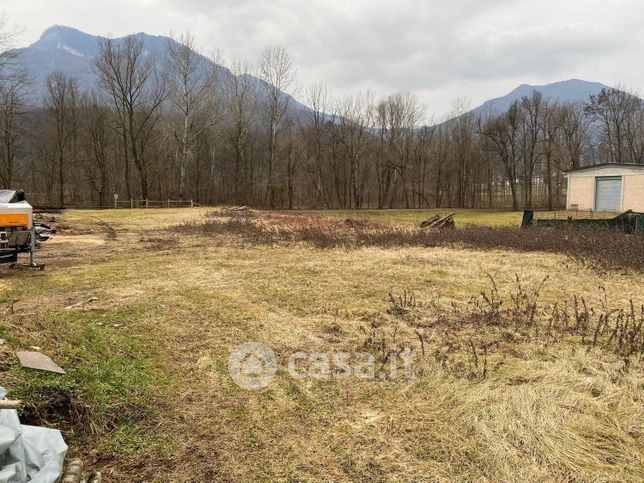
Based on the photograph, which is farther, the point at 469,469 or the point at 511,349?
the point at 511,349

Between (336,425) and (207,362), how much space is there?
170cm

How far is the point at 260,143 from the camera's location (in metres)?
55.8

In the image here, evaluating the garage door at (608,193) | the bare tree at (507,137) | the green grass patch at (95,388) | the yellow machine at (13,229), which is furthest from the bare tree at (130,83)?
the garage door at (608,193)

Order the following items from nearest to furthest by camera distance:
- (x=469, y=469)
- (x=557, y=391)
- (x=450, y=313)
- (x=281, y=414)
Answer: (x=469, y=469) → (x=281, y=414) → (x=557, y=391) → (x=450, y=313)

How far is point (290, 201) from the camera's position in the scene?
51438 mm

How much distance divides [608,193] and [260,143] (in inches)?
1589

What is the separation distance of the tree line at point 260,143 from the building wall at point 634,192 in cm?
1836

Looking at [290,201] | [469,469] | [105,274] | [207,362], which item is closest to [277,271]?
[105,274]

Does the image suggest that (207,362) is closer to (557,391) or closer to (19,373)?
(19,373)

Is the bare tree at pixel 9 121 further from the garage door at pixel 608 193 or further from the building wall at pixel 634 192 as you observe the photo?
the building wall at pixel 634 192

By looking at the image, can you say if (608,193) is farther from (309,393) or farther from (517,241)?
(309,393)

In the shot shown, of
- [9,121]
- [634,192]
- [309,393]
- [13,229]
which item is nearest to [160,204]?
[9,121]

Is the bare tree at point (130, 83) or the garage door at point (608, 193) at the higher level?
the bare tree at point (130, 83)

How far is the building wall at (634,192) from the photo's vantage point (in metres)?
31.8
